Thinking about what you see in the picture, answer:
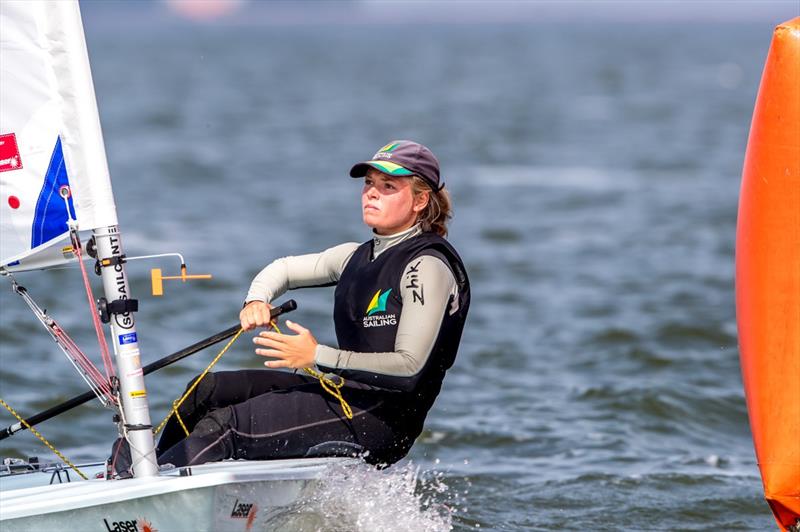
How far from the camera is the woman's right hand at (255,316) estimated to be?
3832 mm

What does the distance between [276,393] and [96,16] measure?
7088 inches

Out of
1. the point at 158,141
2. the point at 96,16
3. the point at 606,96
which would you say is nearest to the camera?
the point at 158,141

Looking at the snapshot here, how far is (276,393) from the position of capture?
12.9 feet

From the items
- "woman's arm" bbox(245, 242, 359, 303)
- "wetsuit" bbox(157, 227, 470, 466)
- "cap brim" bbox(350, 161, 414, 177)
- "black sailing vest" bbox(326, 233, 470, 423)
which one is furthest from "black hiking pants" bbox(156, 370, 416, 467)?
"cap brim" bbox(350, 161, 414, 177)

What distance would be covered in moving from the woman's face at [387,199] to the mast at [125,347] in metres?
0.80

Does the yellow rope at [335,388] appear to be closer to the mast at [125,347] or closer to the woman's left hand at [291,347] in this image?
the woman's left hand at [291,347]

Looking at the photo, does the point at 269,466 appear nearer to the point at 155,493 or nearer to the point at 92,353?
the point at 155,493

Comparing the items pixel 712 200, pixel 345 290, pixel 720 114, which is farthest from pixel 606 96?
pixel 345 290

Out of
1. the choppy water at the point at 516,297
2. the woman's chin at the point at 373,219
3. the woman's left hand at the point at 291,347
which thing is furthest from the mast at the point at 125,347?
the woman's chin at the point at 373,219

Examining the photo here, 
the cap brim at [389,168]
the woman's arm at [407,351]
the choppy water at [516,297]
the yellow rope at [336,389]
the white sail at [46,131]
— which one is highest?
the white sail at [46,131]

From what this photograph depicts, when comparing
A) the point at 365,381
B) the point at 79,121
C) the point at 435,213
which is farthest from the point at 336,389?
the point at 79,121

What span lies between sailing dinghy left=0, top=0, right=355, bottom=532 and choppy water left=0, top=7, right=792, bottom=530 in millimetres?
384

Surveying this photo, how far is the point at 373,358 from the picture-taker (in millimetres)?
3709

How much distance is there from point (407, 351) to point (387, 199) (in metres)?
0.53
